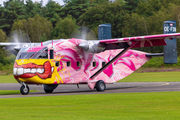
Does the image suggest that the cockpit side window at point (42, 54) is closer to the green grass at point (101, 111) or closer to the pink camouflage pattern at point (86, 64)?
the pink camouflage pattern at point (86, 64)

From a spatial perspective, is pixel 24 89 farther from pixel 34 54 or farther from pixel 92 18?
pixel 92 18

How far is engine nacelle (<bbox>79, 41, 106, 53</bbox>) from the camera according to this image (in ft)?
80.4

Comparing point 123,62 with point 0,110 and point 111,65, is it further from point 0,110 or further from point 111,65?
point 0,110

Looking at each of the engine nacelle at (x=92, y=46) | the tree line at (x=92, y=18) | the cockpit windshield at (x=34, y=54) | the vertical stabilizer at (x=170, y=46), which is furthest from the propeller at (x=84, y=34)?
the tree line at (x=92, y=18)

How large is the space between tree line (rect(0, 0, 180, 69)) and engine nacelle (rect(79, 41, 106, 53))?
5461 cm

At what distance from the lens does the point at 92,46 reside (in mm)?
24688

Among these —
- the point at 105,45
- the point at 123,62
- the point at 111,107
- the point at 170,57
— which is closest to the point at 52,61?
the point at 105,45

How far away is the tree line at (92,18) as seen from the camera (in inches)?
3431

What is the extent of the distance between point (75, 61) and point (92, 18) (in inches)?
3022

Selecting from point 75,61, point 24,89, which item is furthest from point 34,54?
point 75,61

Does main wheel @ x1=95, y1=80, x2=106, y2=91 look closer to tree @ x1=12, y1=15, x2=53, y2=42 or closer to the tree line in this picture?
the tree line

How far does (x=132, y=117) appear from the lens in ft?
38.5

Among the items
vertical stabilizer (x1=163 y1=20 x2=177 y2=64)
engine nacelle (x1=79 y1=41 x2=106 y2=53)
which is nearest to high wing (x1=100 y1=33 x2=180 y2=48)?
engine nacelle (x1=79 y1=41 x2=106 y2=53)

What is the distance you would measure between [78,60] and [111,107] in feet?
35.4
